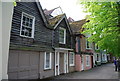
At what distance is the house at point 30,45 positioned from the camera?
7.92 meters

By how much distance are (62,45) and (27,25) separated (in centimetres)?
509

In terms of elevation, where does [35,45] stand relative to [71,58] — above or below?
above

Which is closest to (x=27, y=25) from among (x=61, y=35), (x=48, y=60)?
(x=48, y=60)

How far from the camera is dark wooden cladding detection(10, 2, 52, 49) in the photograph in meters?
8.11

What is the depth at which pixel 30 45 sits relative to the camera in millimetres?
9203

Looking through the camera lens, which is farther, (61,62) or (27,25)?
(61,62)

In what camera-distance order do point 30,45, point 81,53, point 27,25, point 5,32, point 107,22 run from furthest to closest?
point 81,53 < point 27,25 < point 30,45 < point 107,22 < point 5,32

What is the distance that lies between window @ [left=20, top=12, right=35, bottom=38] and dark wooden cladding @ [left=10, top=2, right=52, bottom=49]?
0.28 m

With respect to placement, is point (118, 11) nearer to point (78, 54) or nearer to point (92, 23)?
point (92, 23)

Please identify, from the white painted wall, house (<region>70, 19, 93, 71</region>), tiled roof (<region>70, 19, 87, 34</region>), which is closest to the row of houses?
house (<region>70, 19, 93, 71</region>)

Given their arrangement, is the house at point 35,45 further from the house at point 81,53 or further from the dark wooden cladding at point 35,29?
the house at point 81,53

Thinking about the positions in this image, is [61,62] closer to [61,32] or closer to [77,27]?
[61,32]

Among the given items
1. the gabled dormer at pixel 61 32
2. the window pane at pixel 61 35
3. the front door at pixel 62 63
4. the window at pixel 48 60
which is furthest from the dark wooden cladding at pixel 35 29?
the front door at pixel 62 63

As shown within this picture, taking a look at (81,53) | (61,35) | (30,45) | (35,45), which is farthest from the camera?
(81,53)
